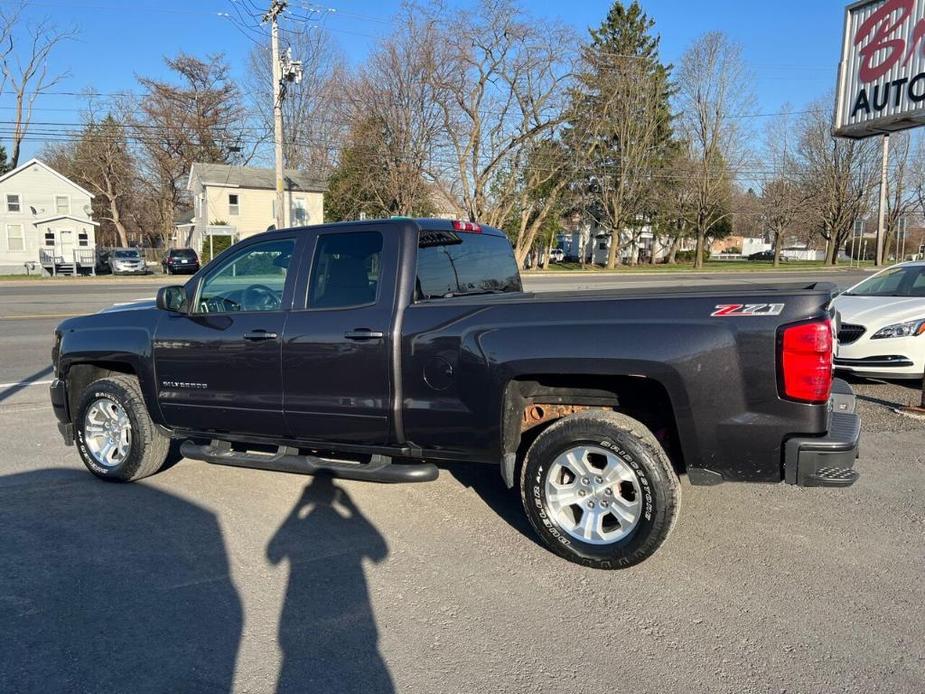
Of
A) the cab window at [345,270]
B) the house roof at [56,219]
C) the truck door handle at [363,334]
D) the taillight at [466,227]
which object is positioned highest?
the house roof at [56,219]

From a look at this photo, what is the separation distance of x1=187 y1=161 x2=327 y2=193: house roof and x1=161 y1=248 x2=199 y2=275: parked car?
8.01 m

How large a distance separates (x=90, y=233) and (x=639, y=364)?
168 ft

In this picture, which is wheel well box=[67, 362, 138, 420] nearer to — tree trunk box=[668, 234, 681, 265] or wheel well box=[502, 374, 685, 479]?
wheel well box=[502, 374, 685, 479]

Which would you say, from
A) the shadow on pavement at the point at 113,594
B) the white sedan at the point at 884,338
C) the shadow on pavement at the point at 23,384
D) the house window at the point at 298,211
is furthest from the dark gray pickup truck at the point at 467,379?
the house window at the point at 298,211

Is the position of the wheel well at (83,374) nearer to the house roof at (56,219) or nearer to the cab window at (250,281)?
the cab window at (250,281)

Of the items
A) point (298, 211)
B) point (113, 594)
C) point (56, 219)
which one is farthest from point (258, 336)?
point (56, 219)

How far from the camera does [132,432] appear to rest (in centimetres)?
517

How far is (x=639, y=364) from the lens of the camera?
3613 mm

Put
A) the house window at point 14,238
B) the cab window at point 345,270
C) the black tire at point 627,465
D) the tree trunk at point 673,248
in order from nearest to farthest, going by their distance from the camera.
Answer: the black tire at point 627,465 → the cab window at point 345,270 → the house window at point 14,238 → the tree trunk at point 673,248

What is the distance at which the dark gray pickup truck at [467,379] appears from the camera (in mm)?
3496

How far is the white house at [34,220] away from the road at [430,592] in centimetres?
4693

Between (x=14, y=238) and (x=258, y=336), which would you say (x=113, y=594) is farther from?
(x=14, y=238)

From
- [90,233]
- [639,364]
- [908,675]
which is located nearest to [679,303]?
[639,364]

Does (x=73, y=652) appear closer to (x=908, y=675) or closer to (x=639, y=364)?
(x=639, y=364)
